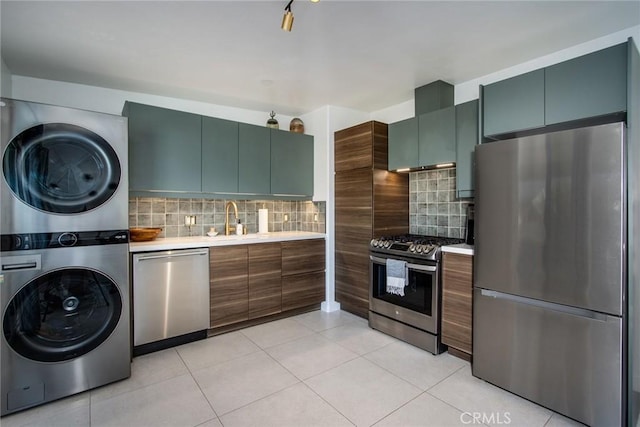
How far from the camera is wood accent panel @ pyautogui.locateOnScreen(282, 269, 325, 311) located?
11.5 feet

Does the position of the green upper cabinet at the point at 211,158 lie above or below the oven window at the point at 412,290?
above

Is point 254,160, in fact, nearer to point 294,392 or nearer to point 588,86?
point 294,392

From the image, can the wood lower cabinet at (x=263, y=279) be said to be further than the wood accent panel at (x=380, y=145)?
No

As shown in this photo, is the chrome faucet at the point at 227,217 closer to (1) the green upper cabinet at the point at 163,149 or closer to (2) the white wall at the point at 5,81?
(1) the green upper cabinet at the point at 163,149

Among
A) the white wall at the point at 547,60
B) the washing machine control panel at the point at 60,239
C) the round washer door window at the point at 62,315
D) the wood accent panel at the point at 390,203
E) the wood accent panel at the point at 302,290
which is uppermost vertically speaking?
the white wall at the point at 547,60

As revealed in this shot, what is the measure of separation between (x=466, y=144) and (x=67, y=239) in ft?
10.2

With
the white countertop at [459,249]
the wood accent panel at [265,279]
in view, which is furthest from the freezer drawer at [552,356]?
the wood accent panel at [265,279]

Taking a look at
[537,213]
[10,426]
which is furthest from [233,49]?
[10,426]

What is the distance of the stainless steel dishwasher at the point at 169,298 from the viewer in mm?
2625

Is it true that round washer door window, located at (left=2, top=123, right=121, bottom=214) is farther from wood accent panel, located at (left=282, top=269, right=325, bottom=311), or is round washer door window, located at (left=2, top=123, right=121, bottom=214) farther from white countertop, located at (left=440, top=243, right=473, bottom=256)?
white countertop, located at (left=440, top=243, right=473, bottom=256)

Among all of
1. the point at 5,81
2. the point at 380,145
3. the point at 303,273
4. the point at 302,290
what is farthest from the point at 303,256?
the point at 5,81

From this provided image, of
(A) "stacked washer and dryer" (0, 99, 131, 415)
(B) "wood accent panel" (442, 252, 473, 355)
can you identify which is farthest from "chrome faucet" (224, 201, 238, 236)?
(B) "wood accent panel" (442, 252, 473, 355)

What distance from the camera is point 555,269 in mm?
1878

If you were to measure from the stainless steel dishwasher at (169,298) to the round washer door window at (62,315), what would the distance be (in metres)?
0.44
